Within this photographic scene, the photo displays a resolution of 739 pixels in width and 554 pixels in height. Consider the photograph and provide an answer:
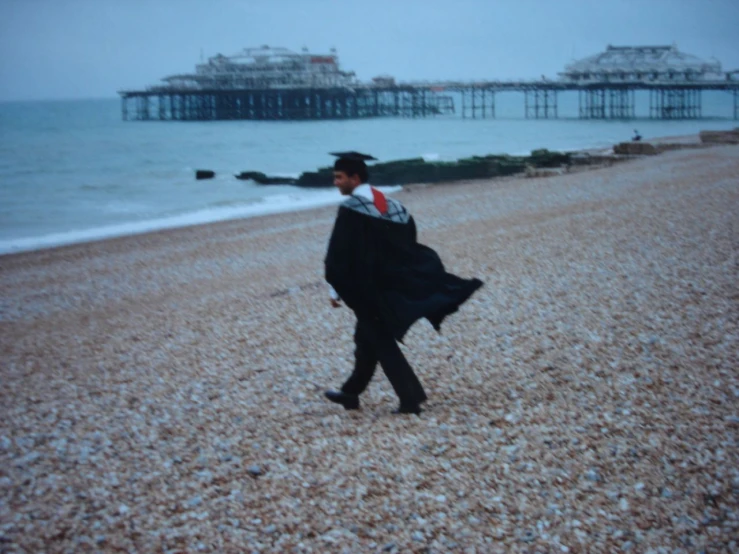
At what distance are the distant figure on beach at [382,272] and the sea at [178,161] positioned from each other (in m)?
11.4

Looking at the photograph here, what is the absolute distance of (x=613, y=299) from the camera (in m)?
5.58

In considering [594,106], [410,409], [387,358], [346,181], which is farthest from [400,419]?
[594,106]

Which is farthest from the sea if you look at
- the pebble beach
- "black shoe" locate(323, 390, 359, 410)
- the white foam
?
"black shoe" locate(323, 390, 359, 410)

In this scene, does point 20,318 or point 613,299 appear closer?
point 613,299

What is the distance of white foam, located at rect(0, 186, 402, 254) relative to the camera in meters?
14.3

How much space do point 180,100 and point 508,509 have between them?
7719 centimetres

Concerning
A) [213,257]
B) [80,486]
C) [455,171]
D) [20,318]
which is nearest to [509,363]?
[80,486]

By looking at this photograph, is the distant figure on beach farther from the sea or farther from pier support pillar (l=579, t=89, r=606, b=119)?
pier support pillar (l=579, t=89, r=606, b=119)

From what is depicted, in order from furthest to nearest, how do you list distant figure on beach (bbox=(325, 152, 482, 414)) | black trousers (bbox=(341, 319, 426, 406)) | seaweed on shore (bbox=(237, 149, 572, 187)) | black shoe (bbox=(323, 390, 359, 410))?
seaweed on shore (bbox=(237, 149, 572, 187)), black shoe (bbox=(323, 390, 359, 410)), black trousers (bbox=(341, 319, 426, 406)), distant figure on beach (bbox=(325, 152, 482, 414))

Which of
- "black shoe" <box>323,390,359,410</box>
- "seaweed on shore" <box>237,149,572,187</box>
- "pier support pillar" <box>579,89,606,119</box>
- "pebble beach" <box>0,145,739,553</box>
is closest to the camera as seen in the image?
"pebble beach" <box>0,145,739,553</box>

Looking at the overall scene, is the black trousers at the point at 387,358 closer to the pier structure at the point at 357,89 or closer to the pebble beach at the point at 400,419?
the pebble beach at the point at 400,419

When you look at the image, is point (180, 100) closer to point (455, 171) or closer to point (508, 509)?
point (455, 171)

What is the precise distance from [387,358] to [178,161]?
3436cm

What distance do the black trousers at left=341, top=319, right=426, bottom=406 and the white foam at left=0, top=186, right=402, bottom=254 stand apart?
11004 mm
